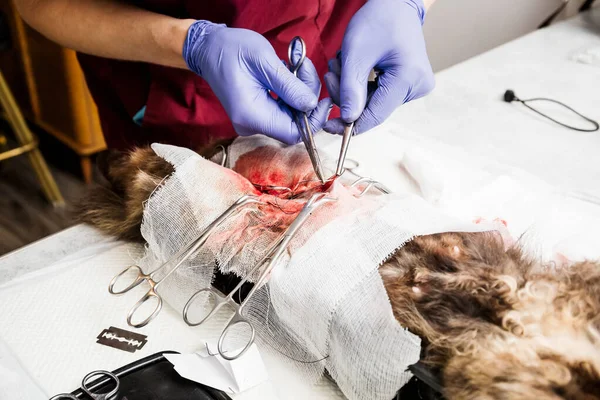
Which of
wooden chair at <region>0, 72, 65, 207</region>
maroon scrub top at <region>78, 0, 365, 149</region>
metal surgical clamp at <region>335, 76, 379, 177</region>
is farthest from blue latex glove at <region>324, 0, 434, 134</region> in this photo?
wooden chair at <region>0, 72, 65, 207</region>

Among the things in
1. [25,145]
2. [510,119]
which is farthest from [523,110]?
[25,145]

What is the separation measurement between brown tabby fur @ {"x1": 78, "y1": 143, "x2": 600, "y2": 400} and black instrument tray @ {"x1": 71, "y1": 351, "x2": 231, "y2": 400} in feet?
0.83

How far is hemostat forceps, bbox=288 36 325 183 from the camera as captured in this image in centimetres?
82

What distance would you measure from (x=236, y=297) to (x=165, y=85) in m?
0.53

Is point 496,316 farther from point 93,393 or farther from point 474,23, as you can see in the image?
point 474,23

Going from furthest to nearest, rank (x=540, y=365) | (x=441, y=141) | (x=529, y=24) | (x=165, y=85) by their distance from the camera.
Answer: (x=529, y=24) → (x=441, y=141) → (x=165, y=85) → (x=540, y=365)

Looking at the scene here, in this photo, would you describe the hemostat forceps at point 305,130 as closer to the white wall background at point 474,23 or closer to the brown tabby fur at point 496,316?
the brown tabby fur at point 496,316

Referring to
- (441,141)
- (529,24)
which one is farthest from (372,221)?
(529,24)

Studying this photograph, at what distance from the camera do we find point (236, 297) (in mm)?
769

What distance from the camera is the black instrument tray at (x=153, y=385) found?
64 centimetres

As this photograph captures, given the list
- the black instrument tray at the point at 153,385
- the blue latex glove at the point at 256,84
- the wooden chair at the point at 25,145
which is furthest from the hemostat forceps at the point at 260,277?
the wooden chair at the point at 25,145

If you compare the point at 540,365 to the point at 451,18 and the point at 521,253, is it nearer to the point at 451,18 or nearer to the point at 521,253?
the point at 521,253

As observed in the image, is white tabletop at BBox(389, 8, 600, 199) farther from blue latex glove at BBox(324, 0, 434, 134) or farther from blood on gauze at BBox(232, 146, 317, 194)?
blood on gauze at BBox(232, 146, 317, 194)

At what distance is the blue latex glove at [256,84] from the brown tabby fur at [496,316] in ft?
1.02
